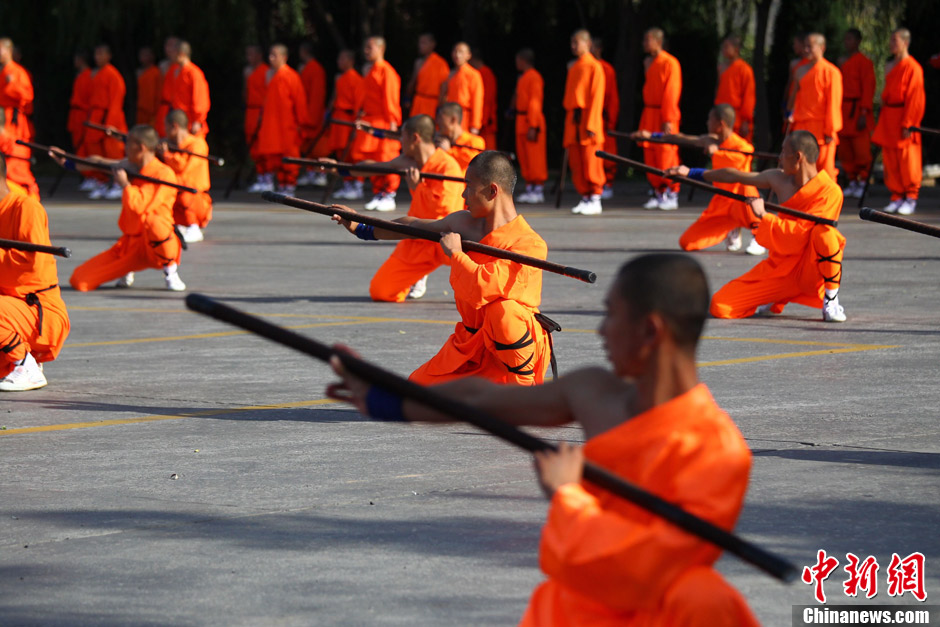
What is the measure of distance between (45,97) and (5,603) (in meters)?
26.5

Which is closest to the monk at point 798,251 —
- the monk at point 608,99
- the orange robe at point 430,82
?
the monk at point 608,99

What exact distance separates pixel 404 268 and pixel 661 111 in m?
9.48

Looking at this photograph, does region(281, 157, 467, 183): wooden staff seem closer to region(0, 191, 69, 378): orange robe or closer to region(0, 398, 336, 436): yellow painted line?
region(0, 191, 69, 378): orange robe

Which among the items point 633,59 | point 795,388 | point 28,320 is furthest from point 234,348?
point 633,59

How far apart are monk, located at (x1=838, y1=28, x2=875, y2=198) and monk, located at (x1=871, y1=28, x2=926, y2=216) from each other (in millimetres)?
2050

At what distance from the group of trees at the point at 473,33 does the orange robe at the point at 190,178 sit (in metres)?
8.21

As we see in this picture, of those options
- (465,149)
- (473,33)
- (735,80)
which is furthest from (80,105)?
(735,80)

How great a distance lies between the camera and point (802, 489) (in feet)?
18.6

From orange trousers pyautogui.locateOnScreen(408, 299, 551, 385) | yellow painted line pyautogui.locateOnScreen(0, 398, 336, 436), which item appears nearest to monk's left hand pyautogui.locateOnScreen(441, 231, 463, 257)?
orange trousers pyautogui.locateOnScreen(408, 299, 551, 385)

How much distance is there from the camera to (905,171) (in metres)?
18.0

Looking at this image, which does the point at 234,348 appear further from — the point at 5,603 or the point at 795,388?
the point at 5,603

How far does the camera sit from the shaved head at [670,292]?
3.00m

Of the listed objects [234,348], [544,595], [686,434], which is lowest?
[234,348]

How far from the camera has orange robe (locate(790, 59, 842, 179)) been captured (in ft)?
55.6
